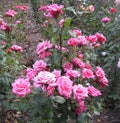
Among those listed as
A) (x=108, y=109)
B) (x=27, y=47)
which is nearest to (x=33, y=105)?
(x=108, y=109)

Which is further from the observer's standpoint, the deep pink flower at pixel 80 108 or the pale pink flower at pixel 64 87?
the deep pink flower at pixel 80 108

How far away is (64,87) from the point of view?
236 centimetres

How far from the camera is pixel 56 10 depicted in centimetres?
257

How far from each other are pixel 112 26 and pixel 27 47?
2069 mm

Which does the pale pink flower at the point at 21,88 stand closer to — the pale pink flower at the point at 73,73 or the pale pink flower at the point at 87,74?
the pale pink flower at the point at 73,73

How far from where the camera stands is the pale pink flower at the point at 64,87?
235 centimetres

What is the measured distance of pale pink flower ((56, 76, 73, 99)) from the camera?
235 centimetres

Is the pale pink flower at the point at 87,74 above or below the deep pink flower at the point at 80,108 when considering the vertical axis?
above

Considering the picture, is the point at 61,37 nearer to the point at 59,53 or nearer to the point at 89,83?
the point at 59,53

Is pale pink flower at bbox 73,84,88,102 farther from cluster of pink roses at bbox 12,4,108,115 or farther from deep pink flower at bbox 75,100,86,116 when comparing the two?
deep pink flower at bbox 75,100,86,116

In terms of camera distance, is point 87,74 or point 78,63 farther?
point 78,63

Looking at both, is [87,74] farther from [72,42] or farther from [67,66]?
[72,42]

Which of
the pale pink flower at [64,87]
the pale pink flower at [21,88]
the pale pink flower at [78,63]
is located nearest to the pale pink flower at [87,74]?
the pale pink flower at [78,63]

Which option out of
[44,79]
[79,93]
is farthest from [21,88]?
[79,93]
